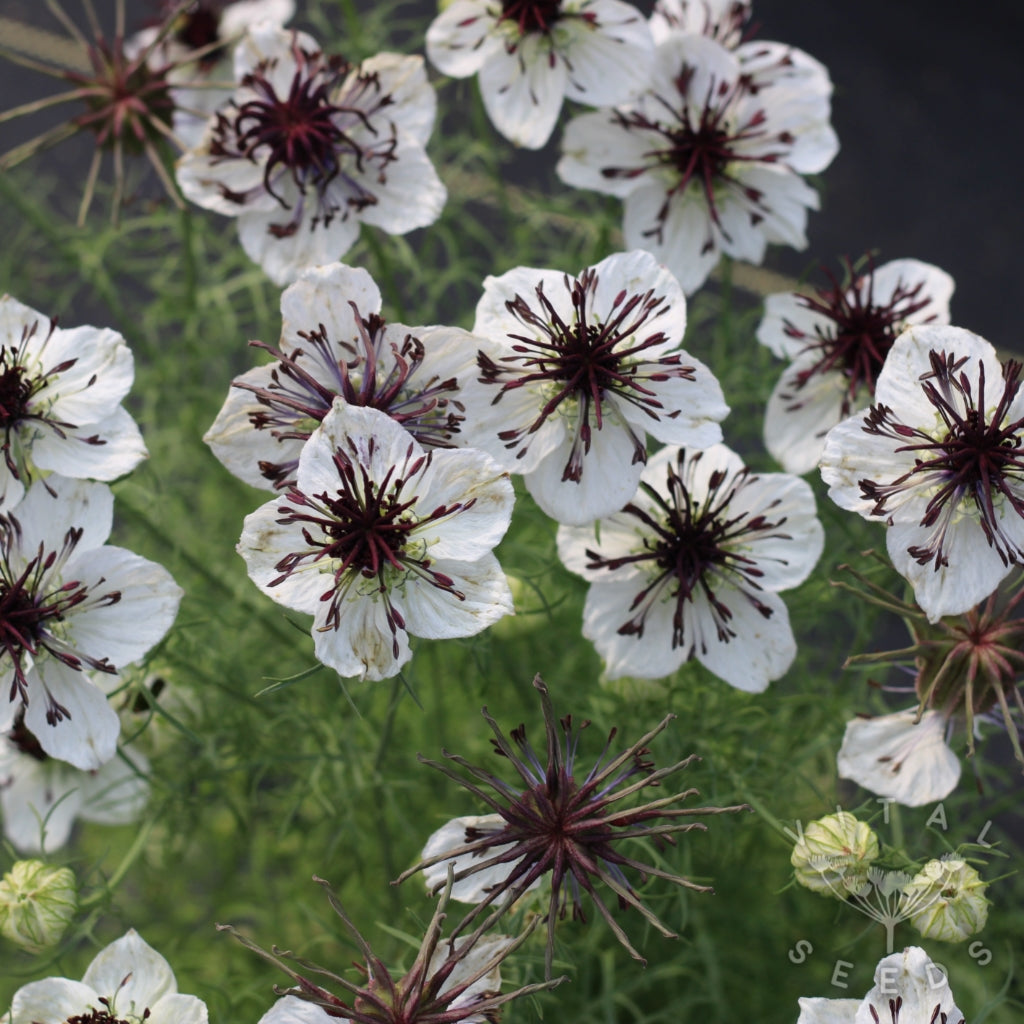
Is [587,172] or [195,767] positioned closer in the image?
[587,172]

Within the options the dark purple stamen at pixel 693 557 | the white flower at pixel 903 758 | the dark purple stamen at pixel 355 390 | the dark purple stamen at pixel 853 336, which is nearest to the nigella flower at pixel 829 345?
the dark purple stamen at pixel 853 336

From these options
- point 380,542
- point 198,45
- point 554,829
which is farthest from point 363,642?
point 198,45

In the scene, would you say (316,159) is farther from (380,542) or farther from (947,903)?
(947,903)

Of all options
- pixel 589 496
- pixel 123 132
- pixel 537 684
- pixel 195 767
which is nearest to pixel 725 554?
pixel 589 496

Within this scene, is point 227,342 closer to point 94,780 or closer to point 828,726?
point 94,780

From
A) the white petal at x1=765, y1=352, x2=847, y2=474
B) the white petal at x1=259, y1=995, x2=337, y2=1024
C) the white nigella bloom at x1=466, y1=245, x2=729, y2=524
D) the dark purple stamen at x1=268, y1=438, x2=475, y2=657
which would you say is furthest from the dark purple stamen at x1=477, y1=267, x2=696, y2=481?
the white petal at x1=259, y1=995, x2=337, y2=1024

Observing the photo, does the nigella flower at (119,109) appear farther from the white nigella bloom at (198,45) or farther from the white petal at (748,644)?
the white petal at (748,644)
